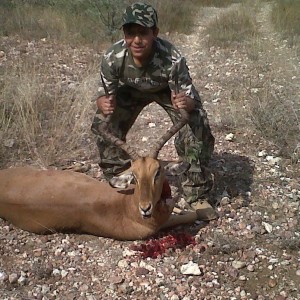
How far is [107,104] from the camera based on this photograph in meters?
4.64

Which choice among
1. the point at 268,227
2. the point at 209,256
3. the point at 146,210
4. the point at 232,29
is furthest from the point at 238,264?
the point at 232,29

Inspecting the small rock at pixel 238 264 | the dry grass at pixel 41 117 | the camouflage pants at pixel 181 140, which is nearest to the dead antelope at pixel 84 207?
the camouflage pants at pixel 181 140

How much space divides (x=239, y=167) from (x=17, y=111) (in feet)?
9.74

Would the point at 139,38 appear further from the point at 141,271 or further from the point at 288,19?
the point at 288,19

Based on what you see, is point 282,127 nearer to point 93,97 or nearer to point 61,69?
point 93,97

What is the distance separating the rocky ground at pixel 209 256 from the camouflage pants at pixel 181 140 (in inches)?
13.7

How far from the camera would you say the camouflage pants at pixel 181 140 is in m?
4.77

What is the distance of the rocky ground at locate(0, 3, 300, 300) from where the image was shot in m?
3.85

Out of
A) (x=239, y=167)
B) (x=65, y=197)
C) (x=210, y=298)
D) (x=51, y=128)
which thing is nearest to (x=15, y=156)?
(x=51, y=128)

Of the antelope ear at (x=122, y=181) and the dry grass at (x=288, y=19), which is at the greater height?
the antelope ear at (x=122, y=181)

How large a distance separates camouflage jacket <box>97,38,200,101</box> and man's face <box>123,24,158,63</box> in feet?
0.70

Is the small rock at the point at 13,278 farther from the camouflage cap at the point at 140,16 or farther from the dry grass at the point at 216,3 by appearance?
the dry grass at the point at 216,3

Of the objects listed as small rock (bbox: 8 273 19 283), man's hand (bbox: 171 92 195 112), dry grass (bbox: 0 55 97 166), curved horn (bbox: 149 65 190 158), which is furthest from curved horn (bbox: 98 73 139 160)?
dry grass (bbox: 0 55 97 166)

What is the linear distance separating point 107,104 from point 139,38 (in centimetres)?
69
